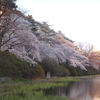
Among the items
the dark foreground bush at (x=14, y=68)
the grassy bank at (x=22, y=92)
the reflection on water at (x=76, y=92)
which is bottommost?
the reflection on water at (x=76, y=92)

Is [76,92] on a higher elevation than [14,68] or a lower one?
lower

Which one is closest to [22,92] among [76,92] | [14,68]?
[76,92]

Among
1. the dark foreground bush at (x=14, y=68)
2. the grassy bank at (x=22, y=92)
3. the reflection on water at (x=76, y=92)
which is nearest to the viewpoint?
the grassy bank at (x=22, y=92)

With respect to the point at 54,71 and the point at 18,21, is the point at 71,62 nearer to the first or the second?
the point at 54,71

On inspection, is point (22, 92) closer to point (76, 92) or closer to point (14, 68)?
point (76, 92)

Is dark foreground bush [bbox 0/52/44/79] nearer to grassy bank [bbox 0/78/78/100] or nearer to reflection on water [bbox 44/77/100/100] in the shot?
grassy bank [bbox 0/78/78/100]

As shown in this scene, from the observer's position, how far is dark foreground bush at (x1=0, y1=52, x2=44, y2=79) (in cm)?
1906

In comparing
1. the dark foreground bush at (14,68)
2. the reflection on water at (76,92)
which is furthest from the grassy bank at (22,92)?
the dark foreground bush at (14,68)

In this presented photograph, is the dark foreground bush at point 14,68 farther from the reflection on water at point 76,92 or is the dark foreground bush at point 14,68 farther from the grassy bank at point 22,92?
the reflection on water at point 76,92

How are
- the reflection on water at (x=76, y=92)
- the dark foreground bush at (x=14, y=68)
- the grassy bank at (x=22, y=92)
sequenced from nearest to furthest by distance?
1. the grassy bank at (x=22, y=92)
2. the reflection on water at (x=76, y=92)
3. the dark foreground bush at (x=14, y=68)

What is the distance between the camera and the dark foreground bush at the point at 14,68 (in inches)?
750

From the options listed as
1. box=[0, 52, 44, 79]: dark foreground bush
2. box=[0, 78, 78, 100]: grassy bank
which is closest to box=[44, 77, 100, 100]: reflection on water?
box=[0, 78, 78, 100]: grassy bank

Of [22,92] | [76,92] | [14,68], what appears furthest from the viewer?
[14,68]

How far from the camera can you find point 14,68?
20.0m
